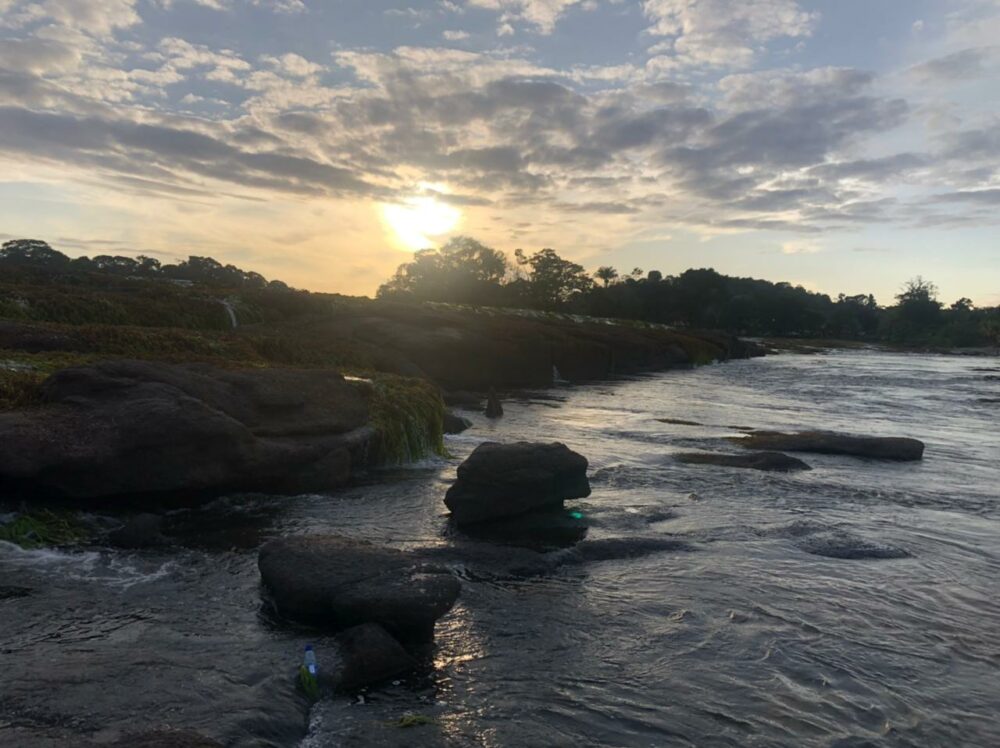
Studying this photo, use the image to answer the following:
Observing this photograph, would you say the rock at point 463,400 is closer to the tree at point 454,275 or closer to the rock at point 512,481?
the rock at point 512,481

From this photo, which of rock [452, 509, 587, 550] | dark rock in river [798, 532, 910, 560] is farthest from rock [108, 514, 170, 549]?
dark rock in river [798, 532, 910, 560]

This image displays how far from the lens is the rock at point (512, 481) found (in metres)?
14.3

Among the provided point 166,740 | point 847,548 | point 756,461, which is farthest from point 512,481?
point 756,461

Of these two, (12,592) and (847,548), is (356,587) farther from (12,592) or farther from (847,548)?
(847,548)

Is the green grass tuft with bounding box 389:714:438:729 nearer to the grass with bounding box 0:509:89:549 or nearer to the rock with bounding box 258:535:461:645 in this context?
the rock with bounding box 258:535:461:645

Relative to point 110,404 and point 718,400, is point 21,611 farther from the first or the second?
point 718,400

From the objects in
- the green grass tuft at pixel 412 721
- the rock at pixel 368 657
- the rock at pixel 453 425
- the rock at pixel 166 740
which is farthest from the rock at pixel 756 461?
the rock at pixel 166 740

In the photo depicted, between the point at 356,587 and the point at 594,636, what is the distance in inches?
120

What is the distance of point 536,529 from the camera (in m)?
14.0

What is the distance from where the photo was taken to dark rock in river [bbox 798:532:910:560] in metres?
13.1

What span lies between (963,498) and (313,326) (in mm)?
35231

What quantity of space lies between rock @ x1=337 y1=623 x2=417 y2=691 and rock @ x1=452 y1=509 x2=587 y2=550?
4.93m

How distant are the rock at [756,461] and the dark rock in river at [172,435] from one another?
32.6 feet

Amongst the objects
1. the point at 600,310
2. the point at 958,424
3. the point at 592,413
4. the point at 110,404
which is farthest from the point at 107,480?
the point at 600,310
